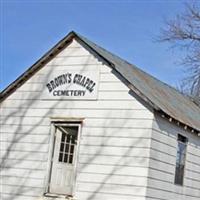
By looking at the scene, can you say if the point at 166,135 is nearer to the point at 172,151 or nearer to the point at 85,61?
the point at 172,151

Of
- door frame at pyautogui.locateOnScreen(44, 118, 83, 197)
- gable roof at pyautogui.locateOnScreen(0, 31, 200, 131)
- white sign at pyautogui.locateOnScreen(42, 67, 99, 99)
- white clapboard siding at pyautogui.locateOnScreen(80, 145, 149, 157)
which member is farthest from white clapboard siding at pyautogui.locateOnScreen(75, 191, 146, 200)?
white sign at pyautogui.locateOnScreen(42, 67, 99, 99)

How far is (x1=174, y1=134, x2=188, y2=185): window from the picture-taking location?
17.9 metres

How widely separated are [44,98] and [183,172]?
5.34 meters

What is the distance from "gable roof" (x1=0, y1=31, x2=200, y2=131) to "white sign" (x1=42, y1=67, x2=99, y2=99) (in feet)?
2.32

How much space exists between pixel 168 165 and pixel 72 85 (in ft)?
13.3

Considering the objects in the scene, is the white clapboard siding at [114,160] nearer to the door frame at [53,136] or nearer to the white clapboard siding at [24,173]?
the door frame at [53,136]

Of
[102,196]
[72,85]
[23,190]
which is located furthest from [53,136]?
[102,196]

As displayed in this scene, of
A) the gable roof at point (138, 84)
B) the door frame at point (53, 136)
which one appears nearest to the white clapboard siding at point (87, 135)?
the door frame at point (53, 136)

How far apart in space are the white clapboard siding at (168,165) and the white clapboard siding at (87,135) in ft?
1.37

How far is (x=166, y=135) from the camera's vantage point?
1692 cm

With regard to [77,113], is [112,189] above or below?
below

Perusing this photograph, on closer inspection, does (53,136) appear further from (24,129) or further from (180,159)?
(180,159)

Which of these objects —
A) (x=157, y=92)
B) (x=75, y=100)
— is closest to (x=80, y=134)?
(x=75, y=100)

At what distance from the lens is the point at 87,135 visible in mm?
16922
